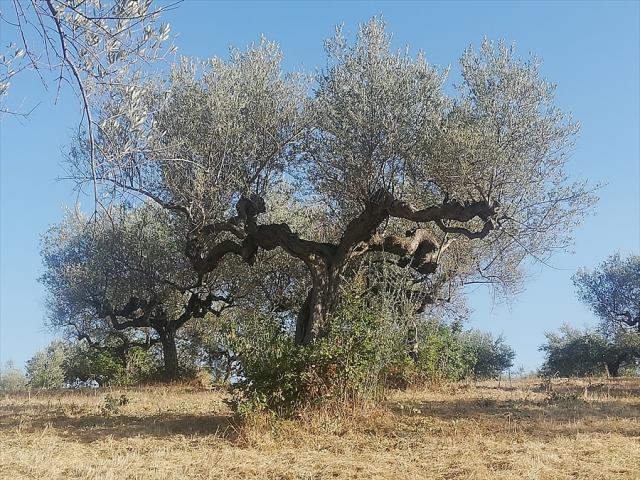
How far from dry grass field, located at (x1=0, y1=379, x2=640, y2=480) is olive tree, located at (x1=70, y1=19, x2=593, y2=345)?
261 cm

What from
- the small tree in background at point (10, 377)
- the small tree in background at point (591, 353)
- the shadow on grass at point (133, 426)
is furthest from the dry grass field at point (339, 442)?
the small tree in background at point (10, 377)

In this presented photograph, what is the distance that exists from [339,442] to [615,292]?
96.5ft

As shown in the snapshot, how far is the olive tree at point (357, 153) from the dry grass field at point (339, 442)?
2.61 m

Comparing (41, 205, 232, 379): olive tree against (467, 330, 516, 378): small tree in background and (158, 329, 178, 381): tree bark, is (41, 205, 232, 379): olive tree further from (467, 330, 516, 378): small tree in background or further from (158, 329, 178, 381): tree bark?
(467, 330, 516, 378): small tree in background

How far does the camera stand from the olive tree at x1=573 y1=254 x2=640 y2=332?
32.7m

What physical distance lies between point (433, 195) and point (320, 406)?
5743 mm

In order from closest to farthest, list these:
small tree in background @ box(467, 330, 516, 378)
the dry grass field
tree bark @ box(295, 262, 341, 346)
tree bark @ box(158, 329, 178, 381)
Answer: the dry grass field
tree bark @ box(295, 262, 341, 346)
tree bark @ box(158, 329, 178, 381)
small tree in background @ box(467, 330, 516, 378)

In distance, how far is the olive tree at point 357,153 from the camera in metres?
11.7

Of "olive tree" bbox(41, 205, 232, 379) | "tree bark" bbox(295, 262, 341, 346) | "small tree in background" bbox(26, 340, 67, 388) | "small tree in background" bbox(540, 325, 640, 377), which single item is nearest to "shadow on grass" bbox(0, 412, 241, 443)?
"tree bark" bbox(295, 262, 341, 346)

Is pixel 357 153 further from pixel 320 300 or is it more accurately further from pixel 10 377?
pixel 10 377

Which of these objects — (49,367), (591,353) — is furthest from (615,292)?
(49,367)

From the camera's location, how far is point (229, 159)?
12969 mm

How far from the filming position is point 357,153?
12.1 metres

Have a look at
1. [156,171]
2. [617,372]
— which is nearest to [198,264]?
[156,171]
